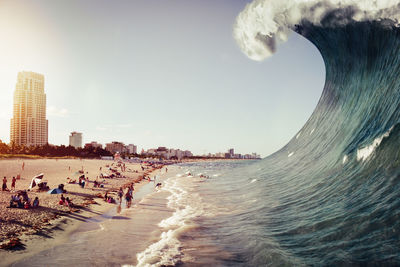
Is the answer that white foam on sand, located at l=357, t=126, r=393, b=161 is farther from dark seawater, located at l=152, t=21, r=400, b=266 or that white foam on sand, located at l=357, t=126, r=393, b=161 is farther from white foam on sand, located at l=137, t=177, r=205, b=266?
white foam on sand, located at l=137, t=177, r=205, b=266

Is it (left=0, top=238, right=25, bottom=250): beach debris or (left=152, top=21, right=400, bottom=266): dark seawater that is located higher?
(left=152, top=21, right=400, bottom=266): dark seawater

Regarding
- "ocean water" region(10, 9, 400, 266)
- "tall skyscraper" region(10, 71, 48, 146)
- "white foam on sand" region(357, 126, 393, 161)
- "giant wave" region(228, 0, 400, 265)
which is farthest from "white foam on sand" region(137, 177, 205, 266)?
"tall skyscraper" region(10, 71, 48, 146)

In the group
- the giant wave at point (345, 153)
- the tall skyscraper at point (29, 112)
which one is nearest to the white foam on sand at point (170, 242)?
the giant wave at point (345, 153)

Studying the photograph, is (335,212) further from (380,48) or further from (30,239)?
(30,239)

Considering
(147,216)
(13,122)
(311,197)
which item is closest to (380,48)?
(311,197)

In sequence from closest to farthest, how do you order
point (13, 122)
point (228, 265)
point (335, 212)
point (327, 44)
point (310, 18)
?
point (228, 265) → point (335, 212) → point (310, 18) → point (327, 44) → point (13, 122)
